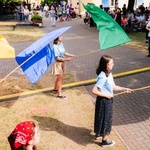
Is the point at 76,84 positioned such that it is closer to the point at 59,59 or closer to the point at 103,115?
the point at 59,59

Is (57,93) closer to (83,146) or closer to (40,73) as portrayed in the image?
(40,73)

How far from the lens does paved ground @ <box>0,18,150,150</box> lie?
18.4 feet

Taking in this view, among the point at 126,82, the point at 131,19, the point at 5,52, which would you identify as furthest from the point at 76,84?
the point at 131,19

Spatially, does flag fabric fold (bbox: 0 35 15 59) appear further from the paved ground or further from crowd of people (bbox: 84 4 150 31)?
crowd of people (bbox: 84 4 150 31)

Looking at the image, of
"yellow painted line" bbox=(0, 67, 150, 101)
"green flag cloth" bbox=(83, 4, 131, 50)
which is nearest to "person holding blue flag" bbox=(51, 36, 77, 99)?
"yellow painted line" bbox=(0, 67, 150, 101)

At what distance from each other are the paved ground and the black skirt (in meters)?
0.58

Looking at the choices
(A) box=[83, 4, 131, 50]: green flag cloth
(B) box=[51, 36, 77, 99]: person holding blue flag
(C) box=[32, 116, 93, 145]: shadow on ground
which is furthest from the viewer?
(B) box=[51, 36, 77, 99]: person holding blue flag


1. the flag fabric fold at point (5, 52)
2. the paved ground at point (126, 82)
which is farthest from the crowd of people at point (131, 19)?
the flag fabric fold at point (5, 52)

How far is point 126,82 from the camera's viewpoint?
8516mm

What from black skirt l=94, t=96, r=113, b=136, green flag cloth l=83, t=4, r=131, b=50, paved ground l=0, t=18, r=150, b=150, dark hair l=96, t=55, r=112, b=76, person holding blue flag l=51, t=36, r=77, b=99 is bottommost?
paved ground l=0, t=18, r=150, b=150

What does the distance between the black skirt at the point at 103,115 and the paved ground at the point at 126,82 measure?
22.8 inches

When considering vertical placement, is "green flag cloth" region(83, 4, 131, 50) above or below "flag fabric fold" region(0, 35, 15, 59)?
above

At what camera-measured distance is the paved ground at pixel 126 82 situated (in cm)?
560

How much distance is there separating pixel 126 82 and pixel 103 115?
375 centimetres
